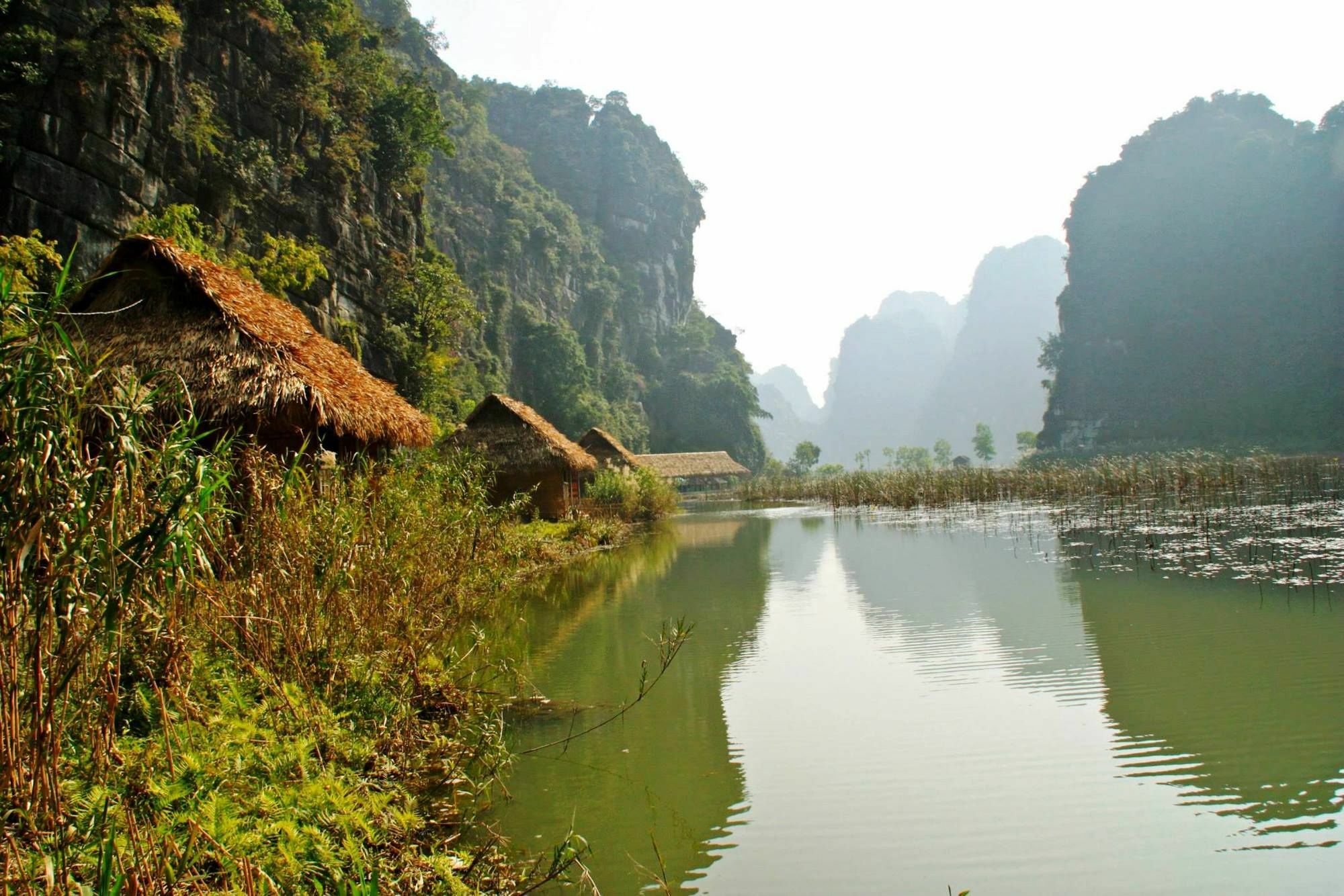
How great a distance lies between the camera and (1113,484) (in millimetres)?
19047

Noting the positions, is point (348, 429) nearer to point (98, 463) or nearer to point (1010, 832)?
point (98, 463)

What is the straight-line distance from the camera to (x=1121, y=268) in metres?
58.2

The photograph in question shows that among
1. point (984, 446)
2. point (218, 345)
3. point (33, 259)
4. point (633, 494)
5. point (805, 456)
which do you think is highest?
point (33, 259)

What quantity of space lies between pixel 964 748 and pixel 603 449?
74.7ft

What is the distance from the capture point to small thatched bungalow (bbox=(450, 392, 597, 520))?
53.9 feet

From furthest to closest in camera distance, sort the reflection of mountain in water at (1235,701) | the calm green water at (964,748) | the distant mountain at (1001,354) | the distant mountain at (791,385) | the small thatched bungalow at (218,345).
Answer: the distant mountain at (791,385) < the distant mountain at (1001,354) < the small thatched bungalow at (218,345) < the reflection of mountain in water at (1235,701) < the calm green water at (964,748)

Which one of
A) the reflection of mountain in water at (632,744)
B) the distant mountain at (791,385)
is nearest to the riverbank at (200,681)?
the reflection of mountain in water at (632,744)

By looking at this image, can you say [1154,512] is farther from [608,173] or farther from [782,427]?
[782,427]

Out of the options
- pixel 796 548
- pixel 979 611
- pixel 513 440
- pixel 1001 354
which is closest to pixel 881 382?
pixel 1001 354

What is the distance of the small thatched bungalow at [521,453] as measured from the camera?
16.4 m

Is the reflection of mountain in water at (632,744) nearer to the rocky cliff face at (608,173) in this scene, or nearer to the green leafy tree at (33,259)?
the green leafy tree at (33,259)

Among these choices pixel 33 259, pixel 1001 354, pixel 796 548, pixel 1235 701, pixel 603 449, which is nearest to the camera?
pixel 1235 701

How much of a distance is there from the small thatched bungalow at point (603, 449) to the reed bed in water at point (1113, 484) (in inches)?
273

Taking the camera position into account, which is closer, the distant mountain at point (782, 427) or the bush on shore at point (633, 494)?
the bush on shore at point (633, 494)
